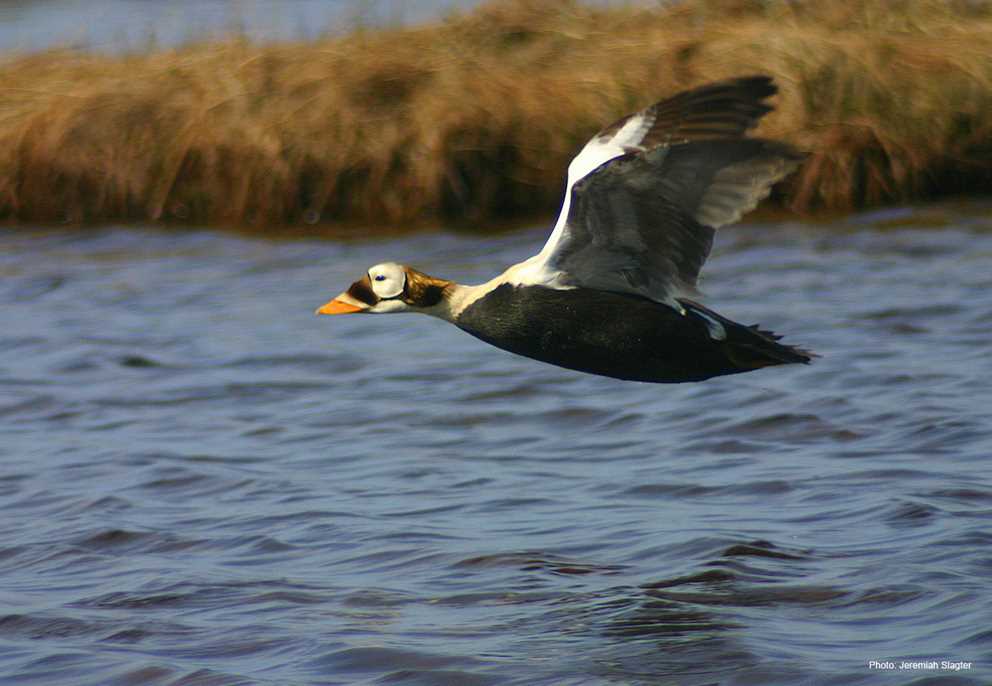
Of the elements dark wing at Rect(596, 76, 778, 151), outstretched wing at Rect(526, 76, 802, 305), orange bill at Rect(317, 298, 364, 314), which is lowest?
orange bill at Rect(317, 298, 364, 314)

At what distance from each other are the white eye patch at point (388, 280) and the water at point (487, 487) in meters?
0.91

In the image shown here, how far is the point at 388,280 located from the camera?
595cm

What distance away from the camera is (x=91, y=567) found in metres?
6.20

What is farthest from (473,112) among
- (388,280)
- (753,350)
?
(753,350)

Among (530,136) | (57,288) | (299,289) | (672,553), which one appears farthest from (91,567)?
(530,136)

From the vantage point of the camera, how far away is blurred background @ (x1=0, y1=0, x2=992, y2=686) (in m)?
5.29

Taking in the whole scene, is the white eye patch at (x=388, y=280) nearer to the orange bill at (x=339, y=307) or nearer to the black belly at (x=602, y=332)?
the orange bill at (x=339, y=307)

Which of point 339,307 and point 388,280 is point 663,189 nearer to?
point 388,280

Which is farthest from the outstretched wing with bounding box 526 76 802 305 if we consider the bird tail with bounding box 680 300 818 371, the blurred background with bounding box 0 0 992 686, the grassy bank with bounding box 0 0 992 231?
the grassy bank with bounding box 0 0 992 231

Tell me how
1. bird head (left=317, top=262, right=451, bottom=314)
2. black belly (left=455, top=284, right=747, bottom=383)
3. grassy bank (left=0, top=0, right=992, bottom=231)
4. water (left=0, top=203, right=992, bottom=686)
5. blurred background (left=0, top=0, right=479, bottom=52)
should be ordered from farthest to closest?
blurred background (left=0, top=0, right=479, bottom=52) → grassy bank (left=0, top=0, right=992, bottom=231) → bird head (left=317, top=262, right=451, bottom=314) → black belly (left=455, top=284, right=747, bottom=383) → water (left=0, top=203, right=992, bottom=686)

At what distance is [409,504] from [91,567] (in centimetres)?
123

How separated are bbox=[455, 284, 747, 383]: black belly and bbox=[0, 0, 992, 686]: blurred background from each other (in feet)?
2.28

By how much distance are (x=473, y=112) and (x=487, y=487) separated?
5.69m

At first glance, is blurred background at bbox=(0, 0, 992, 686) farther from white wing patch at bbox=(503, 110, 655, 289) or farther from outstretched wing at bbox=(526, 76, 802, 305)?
white wing patch at bbox=(503, 110, 655, 289)
